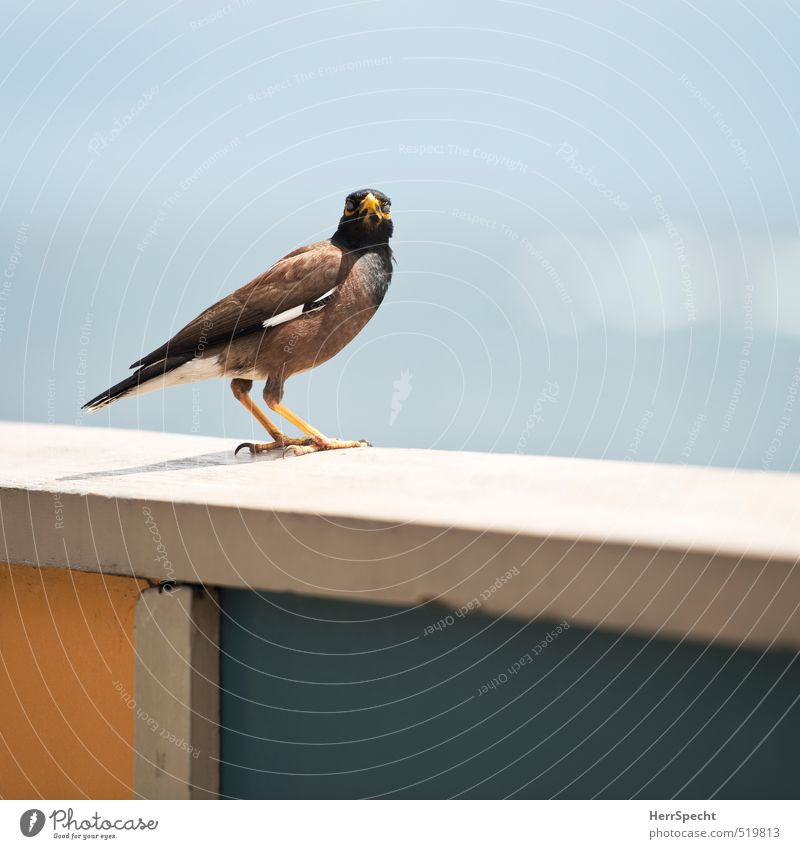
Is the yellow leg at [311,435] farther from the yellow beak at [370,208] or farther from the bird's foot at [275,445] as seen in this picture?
the yellow beak at [370,208]

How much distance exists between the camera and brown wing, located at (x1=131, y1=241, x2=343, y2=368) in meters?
2.29

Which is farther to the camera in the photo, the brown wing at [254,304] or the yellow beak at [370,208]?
the yellow beak at [370,208]

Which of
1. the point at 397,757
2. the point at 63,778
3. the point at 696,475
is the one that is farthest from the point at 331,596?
the point at 696,475

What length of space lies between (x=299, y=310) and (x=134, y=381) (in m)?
0.43

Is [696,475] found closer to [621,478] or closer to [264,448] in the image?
→ [621,478]

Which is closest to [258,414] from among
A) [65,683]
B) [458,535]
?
[65,683]

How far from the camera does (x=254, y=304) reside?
2309 mm

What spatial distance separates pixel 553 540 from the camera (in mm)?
1325

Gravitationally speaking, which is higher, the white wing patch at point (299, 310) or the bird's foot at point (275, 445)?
the white wing patch at point (299, 310)

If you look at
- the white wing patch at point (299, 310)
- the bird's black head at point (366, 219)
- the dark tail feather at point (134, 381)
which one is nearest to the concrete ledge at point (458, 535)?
the dark tail feather at point (134, 381)

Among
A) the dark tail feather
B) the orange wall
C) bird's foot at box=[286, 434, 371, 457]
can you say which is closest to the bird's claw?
bird's foot at box=[286, 434, 371, 457]

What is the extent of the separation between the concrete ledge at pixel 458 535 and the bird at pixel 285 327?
0.34m

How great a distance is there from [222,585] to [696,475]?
1.03 m

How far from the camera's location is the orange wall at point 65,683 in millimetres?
1669
